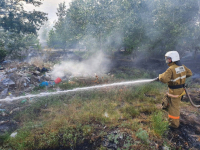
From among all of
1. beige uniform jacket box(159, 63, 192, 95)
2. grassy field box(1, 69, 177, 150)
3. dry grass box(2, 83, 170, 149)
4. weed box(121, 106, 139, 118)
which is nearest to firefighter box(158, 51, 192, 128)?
beige uniform jacket box(159, 63, 192, 95)

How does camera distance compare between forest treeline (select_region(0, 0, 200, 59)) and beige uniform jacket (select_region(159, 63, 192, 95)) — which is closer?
beige uniform jacket (select_region(159, 63, 192, 95))

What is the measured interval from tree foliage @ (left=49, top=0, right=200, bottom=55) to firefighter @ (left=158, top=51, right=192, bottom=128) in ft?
20.3

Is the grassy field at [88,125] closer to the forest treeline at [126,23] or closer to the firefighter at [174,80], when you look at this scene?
the firefighter at [174,80]

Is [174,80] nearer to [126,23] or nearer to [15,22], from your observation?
[126,23]

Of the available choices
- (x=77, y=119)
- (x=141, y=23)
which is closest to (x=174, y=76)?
(x=77, y=119)

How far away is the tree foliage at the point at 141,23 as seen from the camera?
871 cm

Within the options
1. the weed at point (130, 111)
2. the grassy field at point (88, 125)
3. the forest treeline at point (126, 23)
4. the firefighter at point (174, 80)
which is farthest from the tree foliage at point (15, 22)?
the firefighter at point (174, 80)

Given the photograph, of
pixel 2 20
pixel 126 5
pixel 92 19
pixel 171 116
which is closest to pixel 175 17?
pixel 126 5

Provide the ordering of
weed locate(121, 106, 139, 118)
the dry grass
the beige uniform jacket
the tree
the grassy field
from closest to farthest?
the grassy field
the dry grass
the beige uniform jacket
weed locate(121, 106, 139, 118)
the tree

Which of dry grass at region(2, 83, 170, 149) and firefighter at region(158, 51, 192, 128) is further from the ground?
firefighter at region(158, 51, 192, 128)

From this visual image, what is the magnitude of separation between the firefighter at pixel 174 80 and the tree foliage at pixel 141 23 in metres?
6.17

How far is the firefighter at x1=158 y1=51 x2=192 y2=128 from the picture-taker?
131 inches

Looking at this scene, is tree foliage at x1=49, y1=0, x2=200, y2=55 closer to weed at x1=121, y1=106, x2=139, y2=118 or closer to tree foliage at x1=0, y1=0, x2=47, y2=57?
tree foliage at x1=0, y1=0, x2=47, y2=57

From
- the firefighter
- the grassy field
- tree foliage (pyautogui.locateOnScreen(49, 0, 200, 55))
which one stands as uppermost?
tree foliage (pyautogui.locateOnScreen(49, 0, 200, 55))
